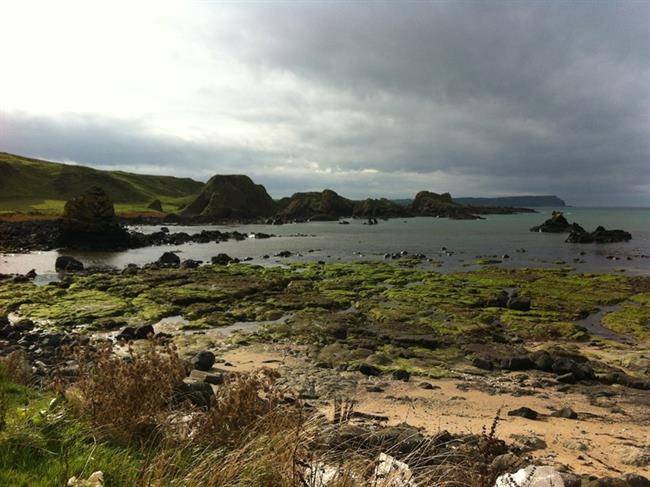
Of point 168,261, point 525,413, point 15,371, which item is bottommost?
point 168,261

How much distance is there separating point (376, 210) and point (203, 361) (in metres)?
178

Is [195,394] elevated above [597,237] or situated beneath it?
situated beneath

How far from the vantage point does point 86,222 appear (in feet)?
198

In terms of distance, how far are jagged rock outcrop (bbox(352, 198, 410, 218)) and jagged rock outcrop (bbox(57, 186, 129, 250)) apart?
13550 cm

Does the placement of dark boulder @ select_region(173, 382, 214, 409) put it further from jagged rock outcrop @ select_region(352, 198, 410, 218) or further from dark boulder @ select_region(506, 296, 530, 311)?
jagged rock outcrop @ select_region(352, 198, 410, 218)

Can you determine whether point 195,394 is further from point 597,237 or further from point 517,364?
point 597,237

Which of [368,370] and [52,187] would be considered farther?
[52,187]

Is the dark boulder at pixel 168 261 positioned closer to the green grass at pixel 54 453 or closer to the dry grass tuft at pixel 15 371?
the dry grass tuft at pixel 15 371

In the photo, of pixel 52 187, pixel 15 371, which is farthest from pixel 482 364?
pixel 52 187

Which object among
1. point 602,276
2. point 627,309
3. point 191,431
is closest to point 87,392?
point 191,431

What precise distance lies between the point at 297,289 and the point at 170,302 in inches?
375

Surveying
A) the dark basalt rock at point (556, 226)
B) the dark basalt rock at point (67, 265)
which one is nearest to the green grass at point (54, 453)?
the dark basalt rock at point (67, 265)

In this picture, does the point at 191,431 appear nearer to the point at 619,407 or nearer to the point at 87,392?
the point at 87,392

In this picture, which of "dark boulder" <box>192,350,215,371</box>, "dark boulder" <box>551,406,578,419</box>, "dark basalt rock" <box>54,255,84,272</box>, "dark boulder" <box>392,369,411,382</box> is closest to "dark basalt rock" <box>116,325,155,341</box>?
"dark boulder" <box>192,350,215,371</box>
